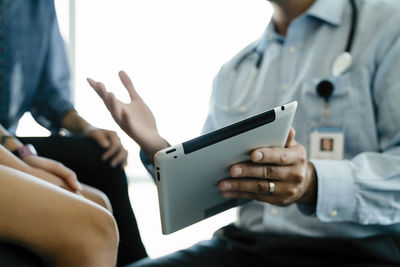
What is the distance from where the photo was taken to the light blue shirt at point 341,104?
1.67 feet

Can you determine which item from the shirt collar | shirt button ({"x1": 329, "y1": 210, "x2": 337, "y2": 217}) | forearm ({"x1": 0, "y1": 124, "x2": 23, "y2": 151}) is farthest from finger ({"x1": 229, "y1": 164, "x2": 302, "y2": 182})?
the shirt collar

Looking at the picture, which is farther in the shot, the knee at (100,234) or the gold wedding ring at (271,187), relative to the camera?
the gold wedding ring at (271,187)

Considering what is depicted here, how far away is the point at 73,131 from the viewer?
13.4 inches

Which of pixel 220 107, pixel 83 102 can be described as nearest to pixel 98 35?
pixel 83 102

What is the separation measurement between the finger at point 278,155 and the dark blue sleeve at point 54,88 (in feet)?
0.64

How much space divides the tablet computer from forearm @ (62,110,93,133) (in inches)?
3.4

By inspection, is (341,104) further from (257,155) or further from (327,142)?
(257,155)

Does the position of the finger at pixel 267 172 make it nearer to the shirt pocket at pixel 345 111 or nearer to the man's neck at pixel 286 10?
→ the shirt pocket at pixel 345 111

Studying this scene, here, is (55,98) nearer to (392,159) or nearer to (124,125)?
(124,125)

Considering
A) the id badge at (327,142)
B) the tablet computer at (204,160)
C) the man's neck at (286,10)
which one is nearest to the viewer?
the tablet computer at (204,160)

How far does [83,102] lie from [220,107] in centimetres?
30

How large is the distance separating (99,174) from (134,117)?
7cm

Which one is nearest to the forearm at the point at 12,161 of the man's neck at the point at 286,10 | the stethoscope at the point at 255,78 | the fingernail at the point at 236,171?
the fingernail at the point at 236,171

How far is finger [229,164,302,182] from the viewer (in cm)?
37
